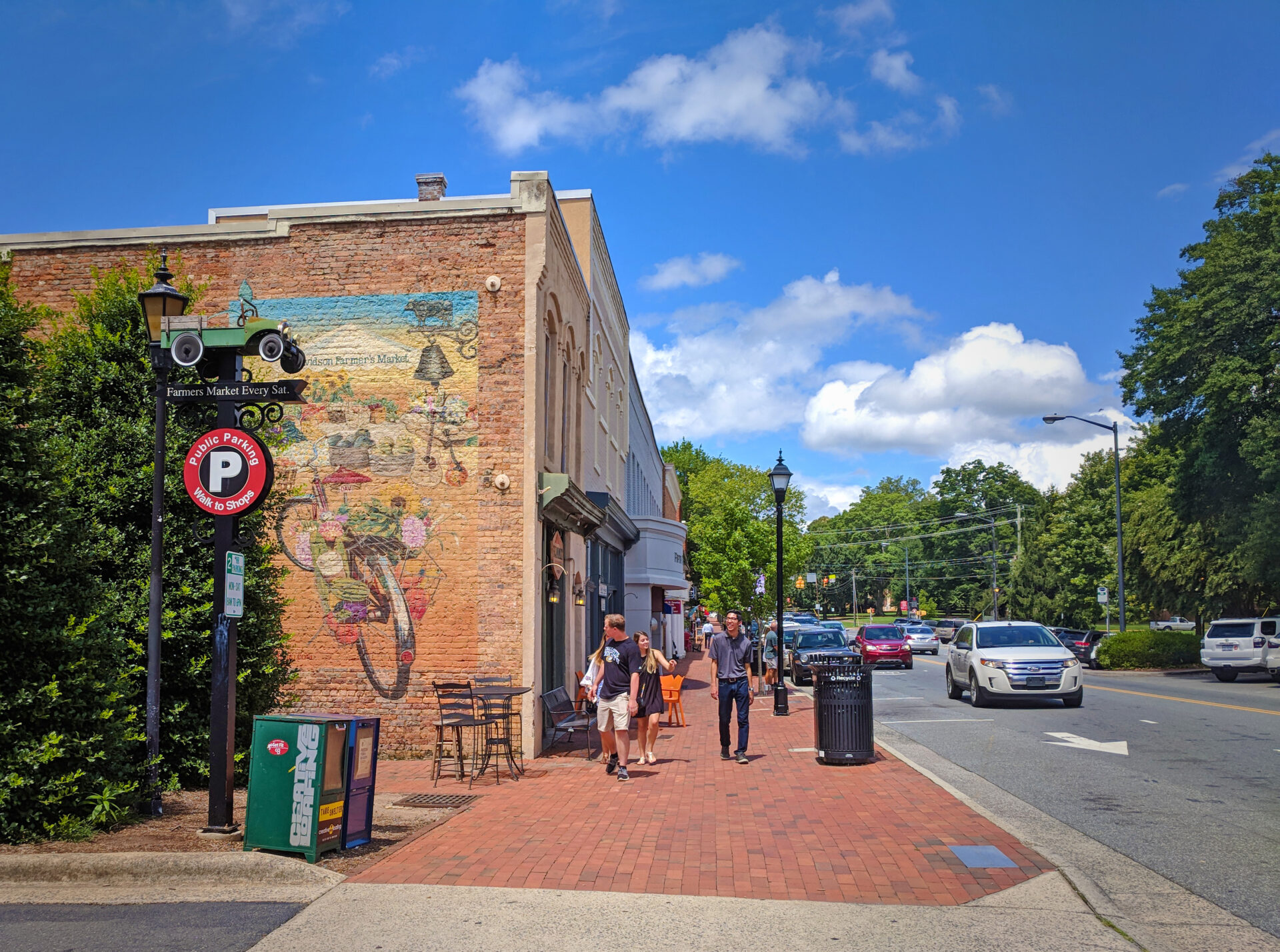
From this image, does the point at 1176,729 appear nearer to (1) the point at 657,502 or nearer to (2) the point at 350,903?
(2) the point at 350,903

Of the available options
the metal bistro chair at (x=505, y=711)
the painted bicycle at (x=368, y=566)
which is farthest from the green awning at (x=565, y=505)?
the metal bistro chair at (x=505, y=711)

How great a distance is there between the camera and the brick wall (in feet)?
44.6

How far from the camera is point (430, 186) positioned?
1734cm

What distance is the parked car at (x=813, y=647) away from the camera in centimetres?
2675

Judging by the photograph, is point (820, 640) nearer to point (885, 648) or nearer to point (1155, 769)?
point (885, 648)

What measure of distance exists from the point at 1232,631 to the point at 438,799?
26.3 meters

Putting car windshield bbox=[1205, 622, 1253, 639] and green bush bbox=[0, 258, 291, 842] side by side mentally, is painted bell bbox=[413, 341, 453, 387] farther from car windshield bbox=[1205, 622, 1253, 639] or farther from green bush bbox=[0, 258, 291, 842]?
car windshield bbox=[1205, 622, 1253, 639]

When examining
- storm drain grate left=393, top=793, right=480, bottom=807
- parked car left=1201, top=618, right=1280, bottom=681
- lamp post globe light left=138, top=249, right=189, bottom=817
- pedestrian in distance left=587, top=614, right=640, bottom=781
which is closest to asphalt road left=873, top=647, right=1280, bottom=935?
pedestrian in distance left=587, top=614, right=640, bottom=781

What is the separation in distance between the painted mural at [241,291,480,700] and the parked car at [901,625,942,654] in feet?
129

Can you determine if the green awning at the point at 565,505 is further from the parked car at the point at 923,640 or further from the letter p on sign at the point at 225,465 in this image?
the parked car at the point at 923,640

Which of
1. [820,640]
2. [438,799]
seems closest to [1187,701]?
[820,640]

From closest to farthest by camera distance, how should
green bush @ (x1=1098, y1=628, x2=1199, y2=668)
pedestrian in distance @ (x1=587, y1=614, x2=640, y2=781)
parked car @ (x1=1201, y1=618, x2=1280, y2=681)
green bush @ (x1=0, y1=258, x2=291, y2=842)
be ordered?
green bush @ (x1=0, y1=258, x2=291, y2=842)
pedestrian in distance @ (x1=587, y1=614, x2=640, y2=781)
parked car @ (x1=1201, y1=618, x2=1280, y2=681)
green bush @ (x1=1098, y1=628, x2=1199, y2=668)

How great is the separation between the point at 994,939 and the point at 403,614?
32.2 ft

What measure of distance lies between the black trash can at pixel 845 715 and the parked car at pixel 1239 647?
20.7 metres
